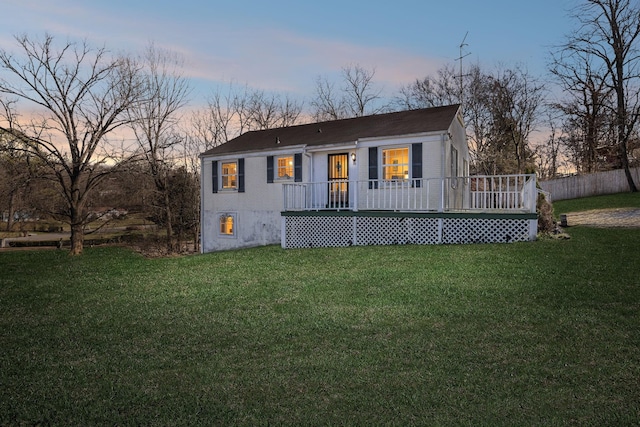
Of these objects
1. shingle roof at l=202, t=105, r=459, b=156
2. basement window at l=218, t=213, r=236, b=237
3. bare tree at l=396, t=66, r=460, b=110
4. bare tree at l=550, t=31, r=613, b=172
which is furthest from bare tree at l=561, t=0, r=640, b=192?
basement window at l=218, t=213, r=236, b=237

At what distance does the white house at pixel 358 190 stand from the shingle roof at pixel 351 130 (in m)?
0.05

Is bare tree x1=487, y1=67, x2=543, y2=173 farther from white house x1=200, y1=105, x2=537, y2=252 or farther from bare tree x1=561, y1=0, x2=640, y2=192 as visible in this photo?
white house x1=200, y1=105, x2=537, y2=252

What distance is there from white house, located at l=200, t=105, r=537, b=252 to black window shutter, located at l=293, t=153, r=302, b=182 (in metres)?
0.04

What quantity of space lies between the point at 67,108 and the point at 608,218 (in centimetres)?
1770

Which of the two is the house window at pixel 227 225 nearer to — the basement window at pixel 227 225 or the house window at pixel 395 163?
the basement window at pixel 227 225

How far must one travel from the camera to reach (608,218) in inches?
529

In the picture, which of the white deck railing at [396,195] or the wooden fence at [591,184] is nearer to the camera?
the white deck railing at [396,195]

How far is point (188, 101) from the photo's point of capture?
24.4 metres

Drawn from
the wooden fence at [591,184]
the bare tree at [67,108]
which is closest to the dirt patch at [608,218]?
the wooden fence at [591,184]

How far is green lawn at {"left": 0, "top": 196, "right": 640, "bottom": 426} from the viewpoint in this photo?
301cm

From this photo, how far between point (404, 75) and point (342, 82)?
4514 mm

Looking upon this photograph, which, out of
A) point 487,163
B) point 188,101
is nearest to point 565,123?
point 487,163

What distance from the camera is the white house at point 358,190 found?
1092 centimetres

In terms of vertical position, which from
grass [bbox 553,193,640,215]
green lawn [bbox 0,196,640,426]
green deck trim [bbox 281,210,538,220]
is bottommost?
green lawn [bbox 0,196,640,426]
